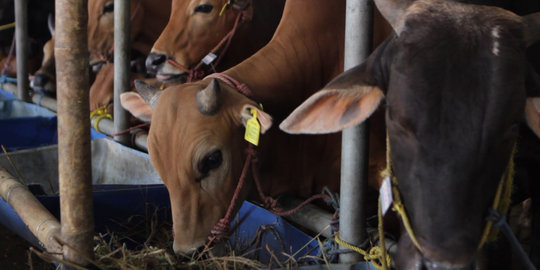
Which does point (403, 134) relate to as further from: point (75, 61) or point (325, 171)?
point (325, 171)

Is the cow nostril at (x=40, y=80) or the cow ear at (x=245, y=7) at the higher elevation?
the cow ear at (x=245, y=7)

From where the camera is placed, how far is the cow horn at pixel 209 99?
8.05 feet

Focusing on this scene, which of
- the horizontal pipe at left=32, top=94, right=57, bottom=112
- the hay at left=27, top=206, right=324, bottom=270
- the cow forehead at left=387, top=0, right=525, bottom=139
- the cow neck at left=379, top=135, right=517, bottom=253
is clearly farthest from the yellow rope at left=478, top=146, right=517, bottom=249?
the horizontal pipe at left=32, top=94, right=57, bottom=112

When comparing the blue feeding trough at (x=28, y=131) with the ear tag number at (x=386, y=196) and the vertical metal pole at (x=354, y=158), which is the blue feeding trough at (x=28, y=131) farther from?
the ear tag number at (x=386, y=196)

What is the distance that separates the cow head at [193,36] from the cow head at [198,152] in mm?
1317

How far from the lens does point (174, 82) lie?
12.9 ft

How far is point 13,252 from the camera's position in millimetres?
A: 4426

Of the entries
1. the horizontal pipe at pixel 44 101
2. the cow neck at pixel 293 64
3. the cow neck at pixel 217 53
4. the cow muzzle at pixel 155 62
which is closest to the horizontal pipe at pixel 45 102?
the horizontal pipe at pixel 44 101

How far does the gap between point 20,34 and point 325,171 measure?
3812 millimetres

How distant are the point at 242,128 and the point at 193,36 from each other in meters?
1.50

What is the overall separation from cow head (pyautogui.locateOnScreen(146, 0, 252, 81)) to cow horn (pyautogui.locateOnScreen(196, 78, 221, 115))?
1.41 metres

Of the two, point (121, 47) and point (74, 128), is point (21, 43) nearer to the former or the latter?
point (121, 47)

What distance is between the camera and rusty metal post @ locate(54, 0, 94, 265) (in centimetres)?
185

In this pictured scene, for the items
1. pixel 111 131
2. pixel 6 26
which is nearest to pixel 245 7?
pixel 111 131
